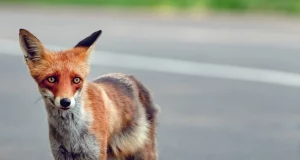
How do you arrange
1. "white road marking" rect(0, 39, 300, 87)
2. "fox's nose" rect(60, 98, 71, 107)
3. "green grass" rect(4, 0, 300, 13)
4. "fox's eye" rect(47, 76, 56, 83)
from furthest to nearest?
1. "green grass" rect(4, 0, 300, 13)
2. "white road marking" rect(0, 39, 300, 87)
3. "fox's eye" rect(47, 76, 56, 83)
4. "fox's nose" rect(60, 98, 71, 107)

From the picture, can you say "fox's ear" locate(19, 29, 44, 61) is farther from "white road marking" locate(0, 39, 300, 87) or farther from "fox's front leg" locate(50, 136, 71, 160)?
"white road marking" locate(0, 39, 300, 87)

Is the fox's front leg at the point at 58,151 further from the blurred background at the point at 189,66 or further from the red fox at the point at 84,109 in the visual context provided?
the blurred background at the point at 189,66

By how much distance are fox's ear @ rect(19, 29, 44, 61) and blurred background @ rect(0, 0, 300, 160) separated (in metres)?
1.77

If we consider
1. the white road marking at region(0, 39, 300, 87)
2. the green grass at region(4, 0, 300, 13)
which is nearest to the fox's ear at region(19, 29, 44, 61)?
the white road marking at region(0, 39, 300, 87)

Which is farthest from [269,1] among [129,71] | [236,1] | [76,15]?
[129,71]

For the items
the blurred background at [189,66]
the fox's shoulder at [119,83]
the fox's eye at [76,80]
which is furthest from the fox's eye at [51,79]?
the blurred background at [189,66]

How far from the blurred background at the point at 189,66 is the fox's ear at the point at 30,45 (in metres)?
1.77

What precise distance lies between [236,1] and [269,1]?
2.55ft

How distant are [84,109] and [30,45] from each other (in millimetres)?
538

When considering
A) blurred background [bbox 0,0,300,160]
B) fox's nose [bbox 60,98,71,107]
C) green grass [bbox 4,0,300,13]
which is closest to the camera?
fox's nose [bbox 60,98,71,107]

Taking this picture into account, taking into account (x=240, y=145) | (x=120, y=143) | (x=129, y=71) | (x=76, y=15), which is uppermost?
A: (x=120, y=143)

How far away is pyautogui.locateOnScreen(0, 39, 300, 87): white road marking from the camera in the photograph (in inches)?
600

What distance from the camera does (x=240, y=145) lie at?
10.4 meters

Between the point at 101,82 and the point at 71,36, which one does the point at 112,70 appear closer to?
the point at 71,36
